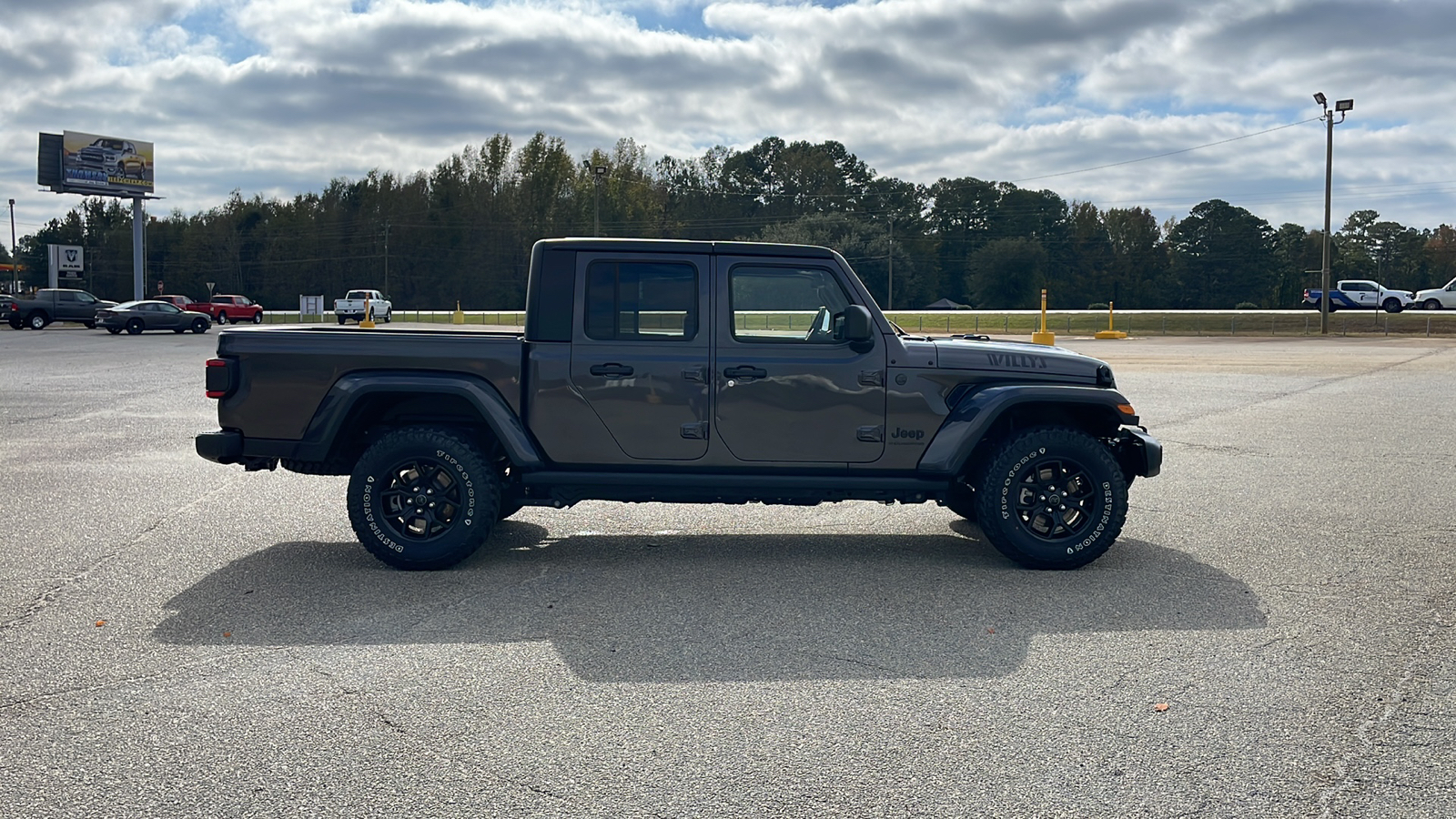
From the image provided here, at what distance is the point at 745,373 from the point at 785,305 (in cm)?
52

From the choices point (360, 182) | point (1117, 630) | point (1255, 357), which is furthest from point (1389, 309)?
point (360, 182)

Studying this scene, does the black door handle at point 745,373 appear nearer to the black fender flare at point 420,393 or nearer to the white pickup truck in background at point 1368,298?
the black fender flare at point 420,393

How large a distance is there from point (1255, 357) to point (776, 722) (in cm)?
2823

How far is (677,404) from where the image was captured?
657cm

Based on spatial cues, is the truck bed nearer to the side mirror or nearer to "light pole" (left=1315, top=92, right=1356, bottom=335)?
the side mirror

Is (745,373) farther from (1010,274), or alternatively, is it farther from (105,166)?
(1010,274)

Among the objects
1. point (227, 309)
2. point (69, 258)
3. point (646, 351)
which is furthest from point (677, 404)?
point (69, 258)

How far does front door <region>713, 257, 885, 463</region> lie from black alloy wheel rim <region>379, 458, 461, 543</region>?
1.64 metres

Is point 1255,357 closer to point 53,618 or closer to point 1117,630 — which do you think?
point 1117,630

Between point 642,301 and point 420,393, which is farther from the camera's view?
point 642,301

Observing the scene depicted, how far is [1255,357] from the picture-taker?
29.1 m

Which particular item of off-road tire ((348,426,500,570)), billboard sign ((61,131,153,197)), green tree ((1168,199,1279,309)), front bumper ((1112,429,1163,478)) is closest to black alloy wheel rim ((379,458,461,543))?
off-road tire ((348,426,500,570))

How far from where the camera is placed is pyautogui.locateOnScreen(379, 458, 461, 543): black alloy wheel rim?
662 centimetres

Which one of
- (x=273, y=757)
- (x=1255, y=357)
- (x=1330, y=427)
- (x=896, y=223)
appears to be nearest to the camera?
(x=273, y=757)
